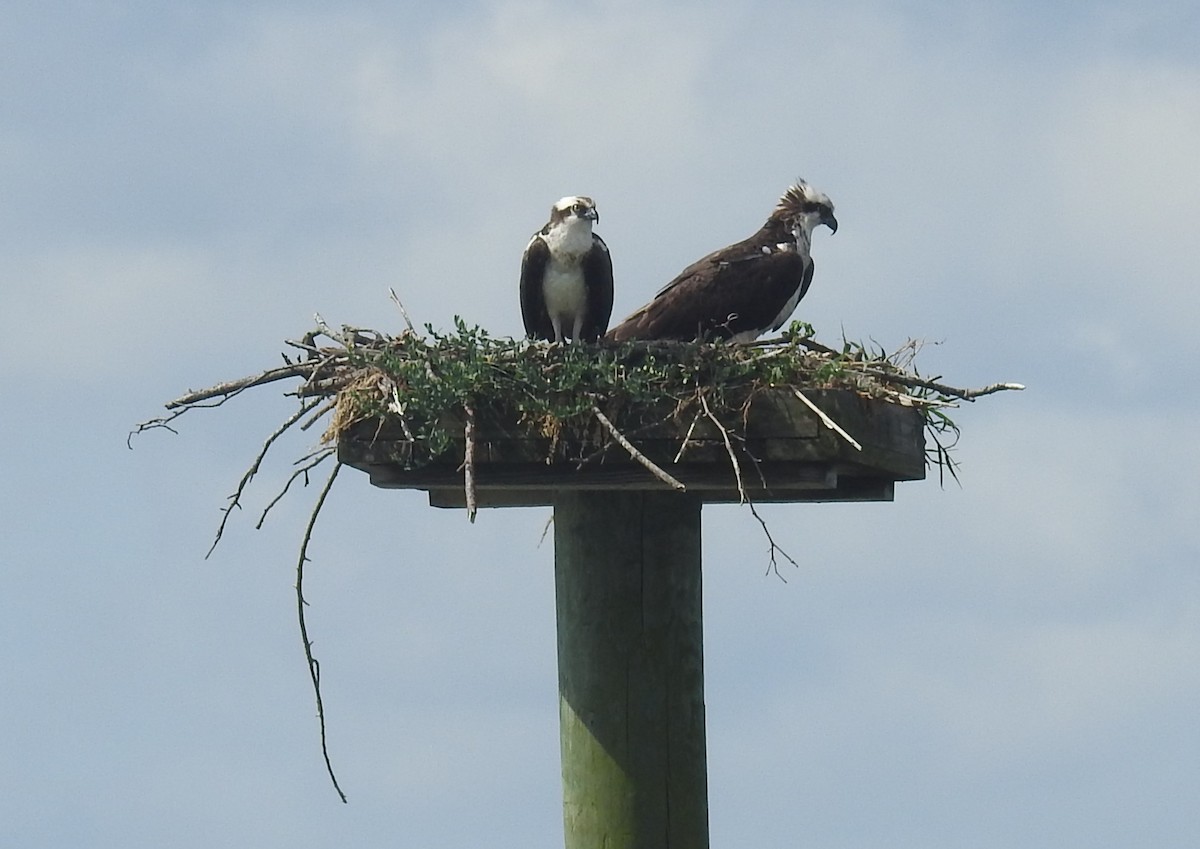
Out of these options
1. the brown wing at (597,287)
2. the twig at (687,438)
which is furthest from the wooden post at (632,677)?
the brown wing at (597,287)

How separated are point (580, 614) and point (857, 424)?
1.09 m

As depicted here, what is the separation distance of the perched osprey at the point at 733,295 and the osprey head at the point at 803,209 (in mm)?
353

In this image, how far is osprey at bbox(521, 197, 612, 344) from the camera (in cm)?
757

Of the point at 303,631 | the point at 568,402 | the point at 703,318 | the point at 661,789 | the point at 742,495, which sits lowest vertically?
the point at 661,789

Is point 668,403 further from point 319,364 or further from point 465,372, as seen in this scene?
point 319,364

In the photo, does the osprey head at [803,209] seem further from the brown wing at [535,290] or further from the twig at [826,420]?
the twig at [826,420]

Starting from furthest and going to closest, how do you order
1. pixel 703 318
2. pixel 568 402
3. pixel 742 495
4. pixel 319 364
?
pixel 703 318, pixel 319 364, pixel 568 402, pixel 742 495

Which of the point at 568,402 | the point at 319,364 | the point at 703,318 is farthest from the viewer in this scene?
the point at 703,318

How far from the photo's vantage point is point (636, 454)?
498cm

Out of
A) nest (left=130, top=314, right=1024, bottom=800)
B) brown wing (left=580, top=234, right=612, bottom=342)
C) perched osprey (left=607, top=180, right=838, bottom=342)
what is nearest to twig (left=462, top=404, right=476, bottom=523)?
nest (left=130, top=314, right=1024, bottom=800)

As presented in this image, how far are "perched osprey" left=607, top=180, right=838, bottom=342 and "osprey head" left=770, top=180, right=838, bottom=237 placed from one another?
1.16 feet

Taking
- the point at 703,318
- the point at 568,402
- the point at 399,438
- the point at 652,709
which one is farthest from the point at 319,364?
the point at 703,318

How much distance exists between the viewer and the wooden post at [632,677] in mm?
5355

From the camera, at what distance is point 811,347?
6.08m
